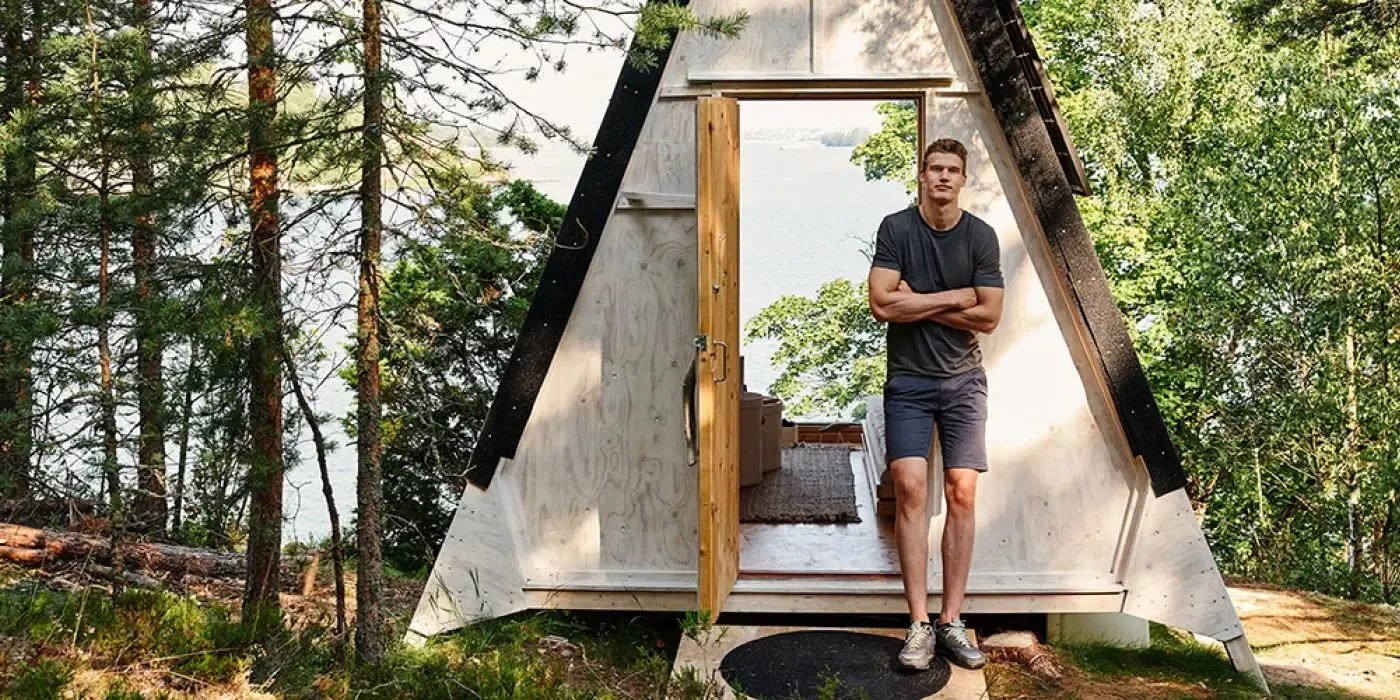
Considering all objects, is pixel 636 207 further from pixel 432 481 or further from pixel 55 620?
pixel 432 481

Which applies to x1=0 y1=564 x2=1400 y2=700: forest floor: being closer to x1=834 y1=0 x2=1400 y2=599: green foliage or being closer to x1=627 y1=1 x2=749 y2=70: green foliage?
x1=627 y1=1 x2=749 y2=70: green foliage

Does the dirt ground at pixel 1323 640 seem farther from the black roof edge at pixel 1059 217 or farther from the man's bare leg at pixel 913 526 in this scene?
the man's bare leg at pixel 913 526

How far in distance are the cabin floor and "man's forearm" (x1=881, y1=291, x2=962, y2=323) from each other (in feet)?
4.72

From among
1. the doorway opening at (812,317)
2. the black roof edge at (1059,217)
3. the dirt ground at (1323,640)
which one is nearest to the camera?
the black roof edge at (1059,217)

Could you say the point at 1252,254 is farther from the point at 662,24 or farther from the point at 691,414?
the point at 662,24

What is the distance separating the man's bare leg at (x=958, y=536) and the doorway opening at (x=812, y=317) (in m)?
1.28

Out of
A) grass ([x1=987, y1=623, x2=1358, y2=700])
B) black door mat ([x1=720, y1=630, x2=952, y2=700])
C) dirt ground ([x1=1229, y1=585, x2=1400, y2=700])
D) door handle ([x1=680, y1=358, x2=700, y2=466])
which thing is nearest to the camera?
black door mat ([x1=720, y1=630, x2=952, y2=700])

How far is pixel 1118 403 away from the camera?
5.62m

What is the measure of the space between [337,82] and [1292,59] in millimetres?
12295

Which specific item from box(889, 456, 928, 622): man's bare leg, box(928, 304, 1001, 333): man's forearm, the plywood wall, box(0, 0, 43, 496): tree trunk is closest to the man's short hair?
the plywood wall

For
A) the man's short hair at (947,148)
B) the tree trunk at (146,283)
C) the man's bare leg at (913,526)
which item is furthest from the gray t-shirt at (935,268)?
the tree trunk at (146,283)

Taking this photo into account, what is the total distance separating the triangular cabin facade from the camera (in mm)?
5582

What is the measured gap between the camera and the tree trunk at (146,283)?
5.12 meters

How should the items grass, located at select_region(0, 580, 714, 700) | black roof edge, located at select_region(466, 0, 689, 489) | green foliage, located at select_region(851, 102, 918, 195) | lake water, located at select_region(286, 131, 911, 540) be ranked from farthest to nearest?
lake water, located at select_region(286, 131, 911, 540), green foliage, located at select_region(851, 102, 918, 195), black roof edge, located at select_region(466, 0, 689, 489), grass, located at select_region(0, 580, 714, 700)
